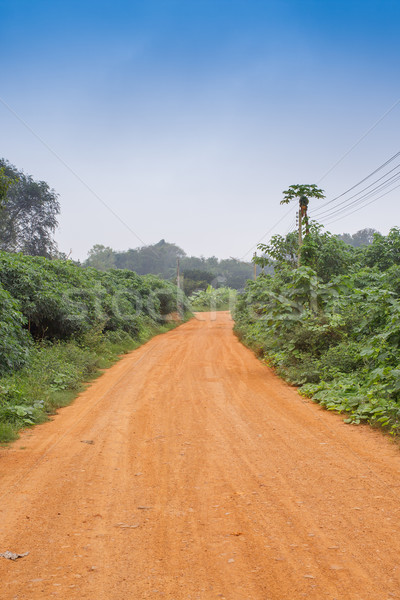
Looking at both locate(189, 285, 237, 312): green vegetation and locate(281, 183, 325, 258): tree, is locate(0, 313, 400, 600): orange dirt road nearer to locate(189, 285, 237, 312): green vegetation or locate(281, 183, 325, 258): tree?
locate(281, 183, 325, 258): tree

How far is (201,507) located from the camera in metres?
4.14

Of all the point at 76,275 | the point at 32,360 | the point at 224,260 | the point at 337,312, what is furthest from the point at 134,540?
the point at 224,260

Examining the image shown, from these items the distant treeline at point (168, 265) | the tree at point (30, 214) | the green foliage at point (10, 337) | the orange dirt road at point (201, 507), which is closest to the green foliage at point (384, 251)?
the orange dirt road at point (201, 507)

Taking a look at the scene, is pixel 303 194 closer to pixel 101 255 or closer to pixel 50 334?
pixel 50 334

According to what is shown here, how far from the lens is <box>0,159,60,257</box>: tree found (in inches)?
1443

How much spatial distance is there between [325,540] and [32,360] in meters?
8.36

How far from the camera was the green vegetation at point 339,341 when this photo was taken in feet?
23.4

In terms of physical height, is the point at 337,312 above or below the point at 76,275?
below

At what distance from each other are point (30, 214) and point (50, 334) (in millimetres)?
27929

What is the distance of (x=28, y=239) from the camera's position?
124 ft

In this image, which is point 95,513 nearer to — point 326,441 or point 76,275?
point 326,441

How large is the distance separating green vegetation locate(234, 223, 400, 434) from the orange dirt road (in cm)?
60

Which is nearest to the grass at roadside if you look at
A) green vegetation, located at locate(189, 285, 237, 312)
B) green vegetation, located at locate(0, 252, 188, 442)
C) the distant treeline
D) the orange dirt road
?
green vegetation, located at locate(0, 252, 188, 442)

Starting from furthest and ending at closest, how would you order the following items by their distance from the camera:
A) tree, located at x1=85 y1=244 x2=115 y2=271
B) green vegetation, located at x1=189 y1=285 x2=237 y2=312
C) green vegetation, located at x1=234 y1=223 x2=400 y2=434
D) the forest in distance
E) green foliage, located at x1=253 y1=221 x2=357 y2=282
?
tree, located at x1=85 y1=244 x2=115 y2=271, green vegetation, located at x1=189 y1=285 x2=237 y2=312, green foliage, located at x1=253 y1=221 x2=357 y2=282, the forest in distance, green vegetation, located at x1=234 y1=223 x2=400 y2=434
